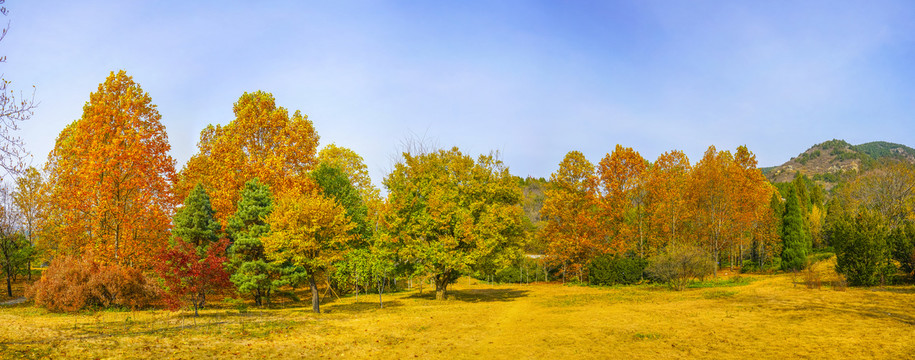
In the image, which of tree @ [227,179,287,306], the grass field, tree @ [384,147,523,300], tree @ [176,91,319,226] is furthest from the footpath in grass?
tree @ [176,91,319,226]

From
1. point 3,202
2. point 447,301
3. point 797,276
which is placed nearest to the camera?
point 447,301

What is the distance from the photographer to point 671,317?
55.8 ft

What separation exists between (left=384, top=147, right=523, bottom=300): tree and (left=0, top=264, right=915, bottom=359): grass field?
5128mm

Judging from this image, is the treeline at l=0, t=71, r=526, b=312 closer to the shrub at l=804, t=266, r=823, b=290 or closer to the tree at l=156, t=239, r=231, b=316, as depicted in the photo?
the tree at l=156, t=239, r=231, b=316

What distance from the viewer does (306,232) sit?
2112 centimetres

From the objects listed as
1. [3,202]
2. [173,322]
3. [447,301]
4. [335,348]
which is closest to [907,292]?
[447,301]

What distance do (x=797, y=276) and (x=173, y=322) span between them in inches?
1437

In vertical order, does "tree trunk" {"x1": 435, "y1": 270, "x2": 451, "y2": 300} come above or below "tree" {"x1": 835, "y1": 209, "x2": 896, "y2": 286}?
below

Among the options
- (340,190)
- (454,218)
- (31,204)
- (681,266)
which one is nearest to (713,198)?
(681,266)

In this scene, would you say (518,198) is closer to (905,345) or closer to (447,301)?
(447,301)

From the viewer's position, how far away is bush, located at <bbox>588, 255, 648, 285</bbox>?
1433 inches

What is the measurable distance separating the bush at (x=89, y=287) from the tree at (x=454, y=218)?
13163 mm

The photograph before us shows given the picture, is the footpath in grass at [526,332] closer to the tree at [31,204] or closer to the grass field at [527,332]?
the grass field at [527,332]

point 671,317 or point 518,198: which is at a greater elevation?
point 518,198
